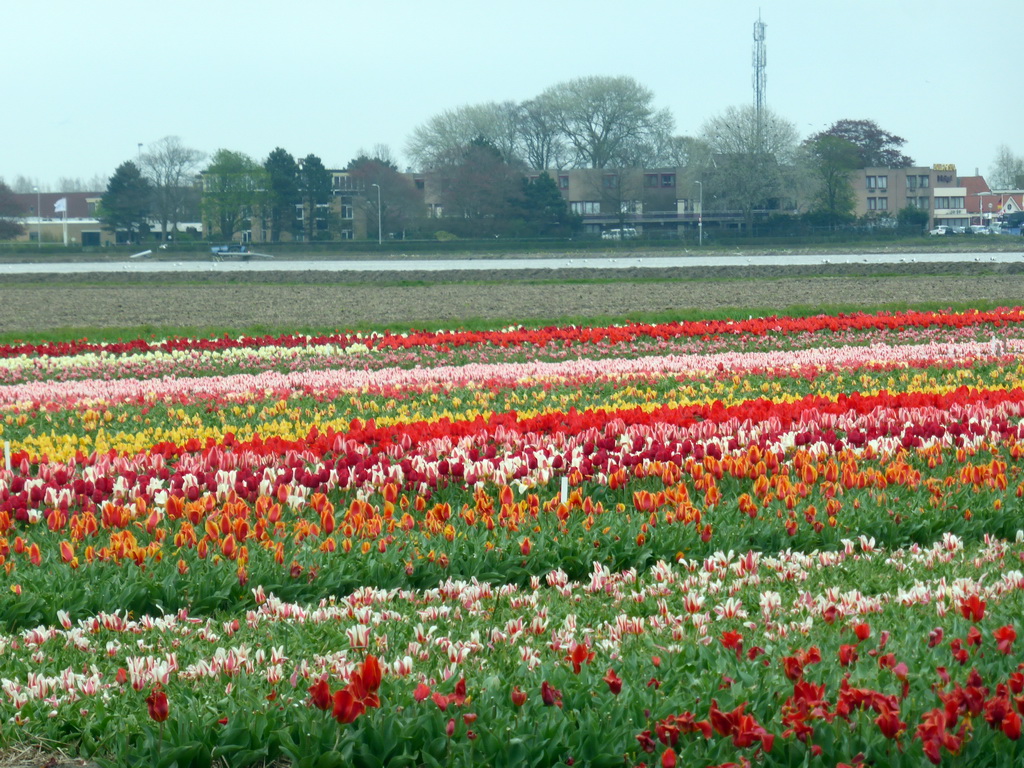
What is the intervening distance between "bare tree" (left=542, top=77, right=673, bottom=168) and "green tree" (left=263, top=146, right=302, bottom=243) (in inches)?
1086

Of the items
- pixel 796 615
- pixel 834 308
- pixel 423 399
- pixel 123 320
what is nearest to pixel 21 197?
pixel 123 320

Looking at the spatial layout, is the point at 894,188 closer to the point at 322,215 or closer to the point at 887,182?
the point at 887,182

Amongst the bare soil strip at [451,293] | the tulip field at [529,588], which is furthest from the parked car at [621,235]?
the tulip field at [529,588]

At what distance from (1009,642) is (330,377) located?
12173 millimetres

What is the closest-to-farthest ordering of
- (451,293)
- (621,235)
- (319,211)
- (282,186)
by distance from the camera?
(451,293), (621,235), (282,186), (319,211)

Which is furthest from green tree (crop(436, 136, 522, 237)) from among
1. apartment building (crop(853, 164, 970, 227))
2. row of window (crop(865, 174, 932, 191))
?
row of window (crop(865, 174, 932, 191))

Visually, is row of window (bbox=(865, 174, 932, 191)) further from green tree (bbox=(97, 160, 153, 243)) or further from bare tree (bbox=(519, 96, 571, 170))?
green tree (bbox=(97, 160, 153, 243))

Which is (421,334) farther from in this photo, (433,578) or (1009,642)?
(1009,642)

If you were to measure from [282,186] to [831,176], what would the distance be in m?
45.5

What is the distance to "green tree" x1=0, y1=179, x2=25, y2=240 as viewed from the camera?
99.4m

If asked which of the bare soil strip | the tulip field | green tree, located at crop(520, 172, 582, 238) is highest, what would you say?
green tree, located at crop(520, 172, 582, 238)

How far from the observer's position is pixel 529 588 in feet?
19.4

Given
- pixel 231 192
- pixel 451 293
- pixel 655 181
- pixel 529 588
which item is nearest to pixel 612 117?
pixel 655 181

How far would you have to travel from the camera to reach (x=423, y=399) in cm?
1324
